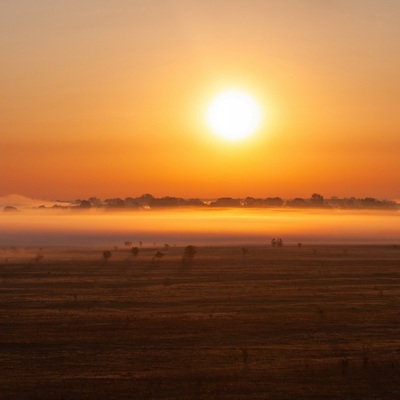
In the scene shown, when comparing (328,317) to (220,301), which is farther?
(220,301)

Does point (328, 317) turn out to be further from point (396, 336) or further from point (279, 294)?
point (279, 294)

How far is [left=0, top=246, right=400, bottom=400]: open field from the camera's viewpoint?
24531 millimetres

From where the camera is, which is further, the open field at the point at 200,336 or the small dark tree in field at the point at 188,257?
the small dark tree in field at the point at 188,257

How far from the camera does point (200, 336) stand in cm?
3241

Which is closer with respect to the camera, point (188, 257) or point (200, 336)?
point (200, 336)

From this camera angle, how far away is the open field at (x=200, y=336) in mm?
24531

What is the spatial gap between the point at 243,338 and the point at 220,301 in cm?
1118

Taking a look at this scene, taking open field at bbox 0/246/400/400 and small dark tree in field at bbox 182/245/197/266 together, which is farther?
small dark tree in field at bbox 182/245/197/266

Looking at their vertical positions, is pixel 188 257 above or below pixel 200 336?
above

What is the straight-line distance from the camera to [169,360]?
91.4 ft

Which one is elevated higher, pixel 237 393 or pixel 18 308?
pixel 18 308

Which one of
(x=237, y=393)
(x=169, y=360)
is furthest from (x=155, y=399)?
(x=169, y=360)

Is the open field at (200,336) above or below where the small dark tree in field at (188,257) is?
below

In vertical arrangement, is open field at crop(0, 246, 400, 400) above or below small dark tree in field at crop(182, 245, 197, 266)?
below
